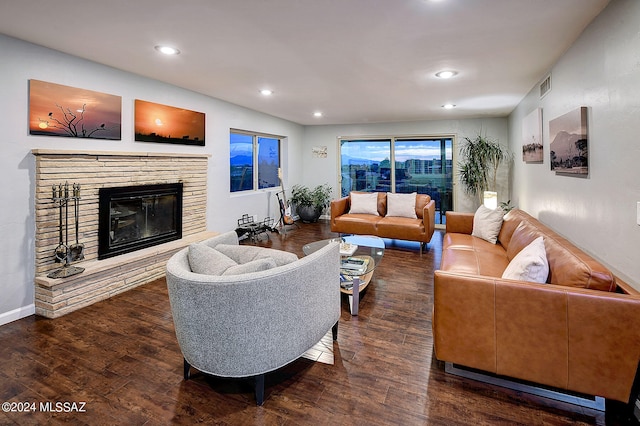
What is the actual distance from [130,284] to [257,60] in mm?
2738

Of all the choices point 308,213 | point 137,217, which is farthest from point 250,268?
point 308,213

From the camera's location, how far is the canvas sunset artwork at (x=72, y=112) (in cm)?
276

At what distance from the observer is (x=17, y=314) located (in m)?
2.72

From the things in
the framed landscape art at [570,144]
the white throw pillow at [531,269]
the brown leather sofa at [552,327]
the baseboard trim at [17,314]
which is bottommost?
the baseboard trim at [17,314]

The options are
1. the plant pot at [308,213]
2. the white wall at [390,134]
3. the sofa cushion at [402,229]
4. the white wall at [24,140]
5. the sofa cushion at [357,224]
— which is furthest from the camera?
the plant pot at [308,213]

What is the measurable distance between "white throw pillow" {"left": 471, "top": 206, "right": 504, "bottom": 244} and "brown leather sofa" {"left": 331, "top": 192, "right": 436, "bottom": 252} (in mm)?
905

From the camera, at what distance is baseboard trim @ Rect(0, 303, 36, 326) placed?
2.63m

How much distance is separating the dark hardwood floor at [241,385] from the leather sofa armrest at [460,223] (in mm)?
2050

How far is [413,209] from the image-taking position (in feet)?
17.7

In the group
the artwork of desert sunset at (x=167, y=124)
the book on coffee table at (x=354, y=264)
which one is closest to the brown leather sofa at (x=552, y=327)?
the book on coffee table at (x=354, y=264)

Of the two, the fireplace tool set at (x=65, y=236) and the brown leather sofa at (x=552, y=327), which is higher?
the fireplace tool set at (x=65, y=236)

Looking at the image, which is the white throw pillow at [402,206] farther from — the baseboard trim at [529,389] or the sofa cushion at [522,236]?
the baseboard trim at [529,389]

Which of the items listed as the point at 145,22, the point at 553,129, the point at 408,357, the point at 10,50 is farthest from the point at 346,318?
the point at 10,50

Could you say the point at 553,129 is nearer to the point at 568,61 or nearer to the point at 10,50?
the point at 568,61
